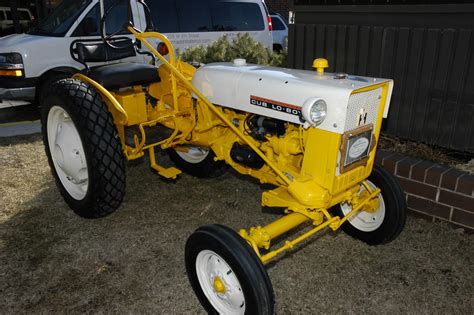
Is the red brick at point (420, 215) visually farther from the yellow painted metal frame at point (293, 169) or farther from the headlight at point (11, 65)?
the headlight at point (11, 65)

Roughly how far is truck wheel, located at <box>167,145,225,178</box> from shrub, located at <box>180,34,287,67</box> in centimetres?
292

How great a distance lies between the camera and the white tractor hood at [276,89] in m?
2.34

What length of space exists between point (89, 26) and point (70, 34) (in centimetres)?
32

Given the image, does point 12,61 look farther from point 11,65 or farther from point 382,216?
point 382,216

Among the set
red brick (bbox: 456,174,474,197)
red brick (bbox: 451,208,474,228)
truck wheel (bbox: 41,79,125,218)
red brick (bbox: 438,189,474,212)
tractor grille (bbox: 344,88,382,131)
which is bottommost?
red brick (bbox: 451,208,474,228)

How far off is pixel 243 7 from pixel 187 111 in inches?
231

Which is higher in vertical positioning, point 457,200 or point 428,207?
point 457,200

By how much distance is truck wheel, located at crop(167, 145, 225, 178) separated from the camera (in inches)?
164

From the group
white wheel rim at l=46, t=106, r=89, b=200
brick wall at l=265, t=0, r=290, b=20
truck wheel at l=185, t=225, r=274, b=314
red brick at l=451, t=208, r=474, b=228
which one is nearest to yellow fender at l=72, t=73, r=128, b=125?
white wheel rim at l=46, t=106, r=89, b=200

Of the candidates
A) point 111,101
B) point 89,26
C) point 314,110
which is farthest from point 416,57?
point 89,26

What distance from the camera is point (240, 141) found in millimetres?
3107

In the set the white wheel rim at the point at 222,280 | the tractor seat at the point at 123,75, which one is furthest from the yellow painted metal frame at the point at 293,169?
the white wheel rim at the point at 222,280

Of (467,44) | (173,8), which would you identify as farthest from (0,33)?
(467,44)

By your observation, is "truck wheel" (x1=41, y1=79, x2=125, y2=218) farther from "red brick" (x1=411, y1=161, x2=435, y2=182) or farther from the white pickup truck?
the white pickup truck
